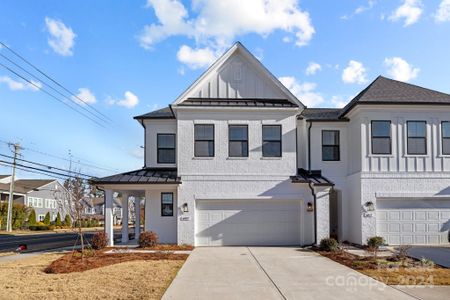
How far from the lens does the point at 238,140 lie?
19.9 m

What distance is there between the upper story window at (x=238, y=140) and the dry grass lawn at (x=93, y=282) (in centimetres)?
732

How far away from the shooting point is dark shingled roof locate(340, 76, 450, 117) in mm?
19125

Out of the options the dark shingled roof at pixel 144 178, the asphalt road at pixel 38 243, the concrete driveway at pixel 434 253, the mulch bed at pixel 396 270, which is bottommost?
the asphalt road at pixel 38 243

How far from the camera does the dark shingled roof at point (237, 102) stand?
19844 mm

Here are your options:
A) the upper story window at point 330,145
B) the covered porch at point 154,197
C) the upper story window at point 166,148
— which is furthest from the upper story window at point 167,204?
the upper story window at point 330,145

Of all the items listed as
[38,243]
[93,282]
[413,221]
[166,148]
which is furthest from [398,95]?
[38,243]

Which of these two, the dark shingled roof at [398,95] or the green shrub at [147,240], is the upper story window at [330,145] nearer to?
the dark shingled roof at [398,95]

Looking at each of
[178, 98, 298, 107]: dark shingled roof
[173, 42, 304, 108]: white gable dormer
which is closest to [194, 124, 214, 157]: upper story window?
[178, 98, 298, 107]: dark shingled roof

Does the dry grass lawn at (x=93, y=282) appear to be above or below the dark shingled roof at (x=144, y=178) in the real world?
below

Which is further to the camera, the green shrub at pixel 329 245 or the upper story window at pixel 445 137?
the upper story window at pixel 445 137

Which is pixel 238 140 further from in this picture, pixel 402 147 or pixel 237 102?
pixel 402 147

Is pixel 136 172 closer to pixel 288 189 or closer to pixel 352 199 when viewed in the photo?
pixel 288 189

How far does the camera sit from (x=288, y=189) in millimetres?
19625

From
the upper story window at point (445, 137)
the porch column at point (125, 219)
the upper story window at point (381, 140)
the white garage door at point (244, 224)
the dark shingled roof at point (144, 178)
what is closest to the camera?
the dark shingled roof at point (144, 178)
